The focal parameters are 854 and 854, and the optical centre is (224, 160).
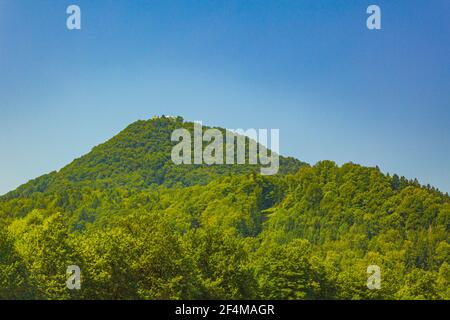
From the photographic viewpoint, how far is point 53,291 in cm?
6562

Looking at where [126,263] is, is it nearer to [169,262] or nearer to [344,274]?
[169,262]

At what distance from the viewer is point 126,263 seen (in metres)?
68.6
